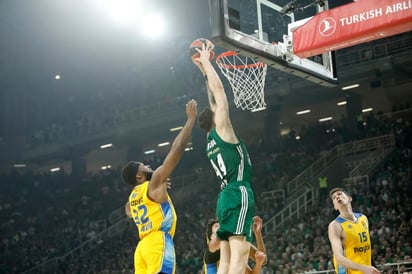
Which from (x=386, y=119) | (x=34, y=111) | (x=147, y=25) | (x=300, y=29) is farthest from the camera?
(x=34, y=111)

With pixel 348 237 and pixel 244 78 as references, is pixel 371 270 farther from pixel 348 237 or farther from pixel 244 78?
pixel 244 78

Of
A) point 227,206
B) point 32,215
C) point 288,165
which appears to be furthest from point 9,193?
point 227,206

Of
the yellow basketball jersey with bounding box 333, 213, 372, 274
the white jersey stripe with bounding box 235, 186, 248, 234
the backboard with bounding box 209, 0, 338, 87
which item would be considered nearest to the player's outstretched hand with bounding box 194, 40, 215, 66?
the white jersey stripe with bounding box 235, 186, 248, 234

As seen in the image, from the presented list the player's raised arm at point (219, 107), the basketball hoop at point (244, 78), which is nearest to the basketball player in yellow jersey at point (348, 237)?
the basketball hoop at point (244, 78)

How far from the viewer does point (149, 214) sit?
609 centimetres

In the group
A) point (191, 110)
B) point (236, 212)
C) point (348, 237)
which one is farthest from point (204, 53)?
point (348, 237)

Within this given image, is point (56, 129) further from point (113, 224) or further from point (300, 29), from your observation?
point (300, 29)

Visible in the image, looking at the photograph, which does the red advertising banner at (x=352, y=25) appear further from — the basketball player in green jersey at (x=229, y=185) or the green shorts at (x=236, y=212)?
the green shorts at (x=236, y=212)

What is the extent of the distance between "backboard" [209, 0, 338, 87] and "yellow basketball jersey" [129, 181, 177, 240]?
225 centimetres

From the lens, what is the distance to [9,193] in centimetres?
3067

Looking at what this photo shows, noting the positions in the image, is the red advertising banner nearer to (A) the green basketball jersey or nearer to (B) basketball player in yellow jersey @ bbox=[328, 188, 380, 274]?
(B) basketball player in yellow jersey @ bbox=[328, 188, 380, 274]

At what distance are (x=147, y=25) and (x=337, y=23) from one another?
1798 centimetres

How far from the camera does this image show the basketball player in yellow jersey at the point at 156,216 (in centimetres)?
579

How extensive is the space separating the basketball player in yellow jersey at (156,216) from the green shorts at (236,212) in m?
0.64
